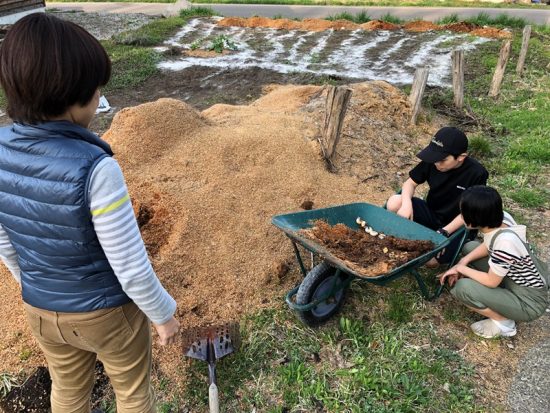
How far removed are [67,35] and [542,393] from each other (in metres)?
2.85

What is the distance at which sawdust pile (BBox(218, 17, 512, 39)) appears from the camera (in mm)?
12509

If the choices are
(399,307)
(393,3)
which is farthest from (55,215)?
(393,3)

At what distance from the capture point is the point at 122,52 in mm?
10789

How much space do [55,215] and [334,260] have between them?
153 cm

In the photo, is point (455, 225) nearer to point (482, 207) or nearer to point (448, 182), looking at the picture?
point (448, 182)

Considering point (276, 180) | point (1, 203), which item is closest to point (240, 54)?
point (276, 180)

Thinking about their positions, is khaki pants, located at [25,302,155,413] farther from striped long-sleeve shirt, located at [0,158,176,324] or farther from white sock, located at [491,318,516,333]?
white sock, located at [491,318,516,333]

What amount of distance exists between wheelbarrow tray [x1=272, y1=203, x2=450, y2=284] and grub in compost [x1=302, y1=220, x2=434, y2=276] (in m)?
0.07

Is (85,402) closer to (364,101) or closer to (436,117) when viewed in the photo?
(364,101)

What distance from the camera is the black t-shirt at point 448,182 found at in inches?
129

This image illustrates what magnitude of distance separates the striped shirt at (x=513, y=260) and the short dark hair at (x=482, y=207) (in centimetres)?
10

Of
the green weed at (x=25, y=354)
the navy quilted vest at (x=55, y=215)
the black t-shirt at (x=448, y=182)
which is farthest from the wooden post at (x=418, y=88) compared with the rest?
the navy quilted vest at (x=55, y=215)

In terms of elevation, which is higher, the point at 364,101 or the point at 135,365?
the point at 135,365

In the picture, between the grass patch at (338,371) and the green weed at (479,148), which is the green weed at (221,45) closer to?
the green weed at (479,148)
